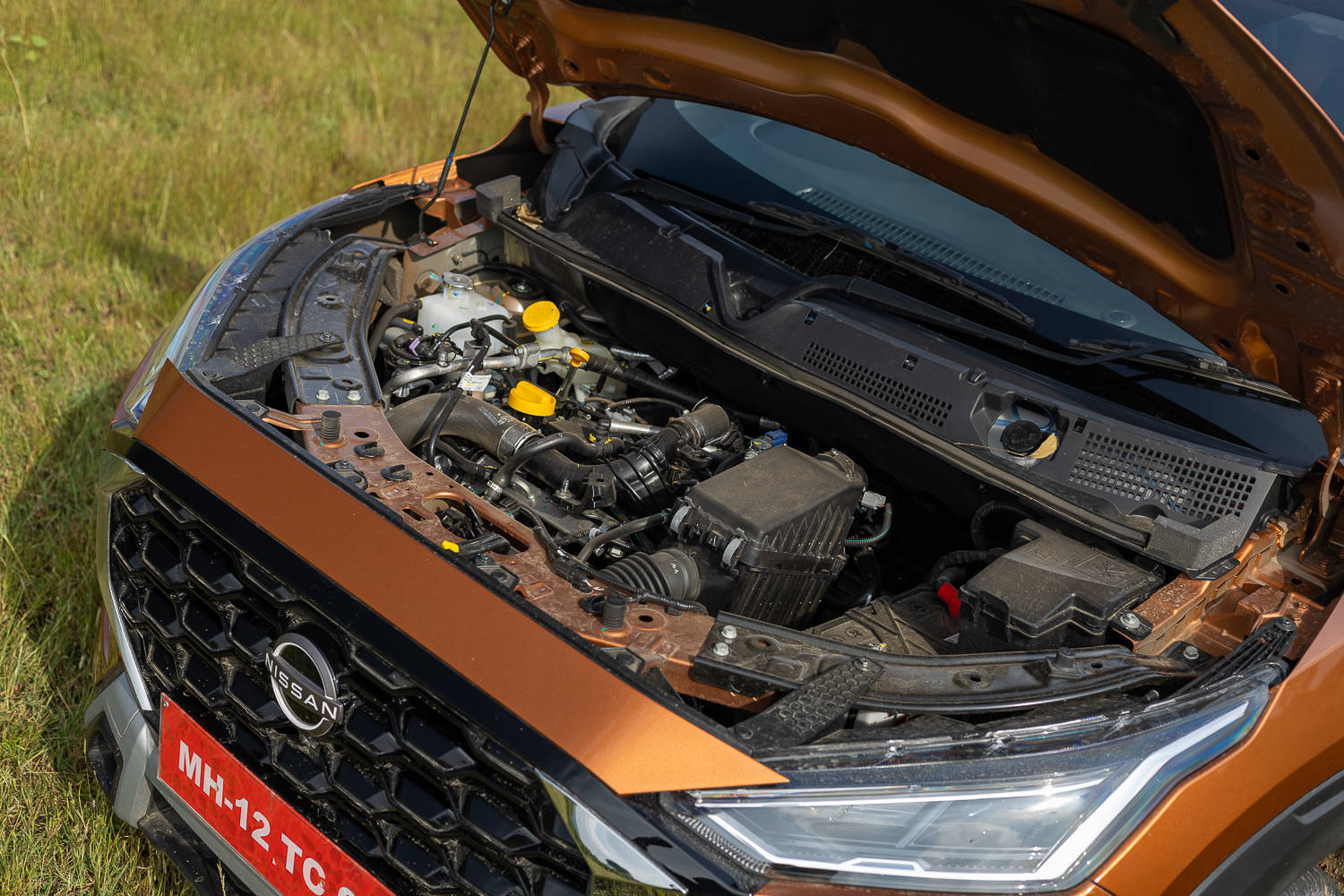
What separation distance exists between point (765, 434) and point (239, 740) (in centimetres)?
128

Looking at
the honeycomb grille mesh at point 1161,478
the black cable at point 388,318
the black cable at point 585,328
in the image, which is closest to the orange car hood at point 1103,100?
the honeycomb grille mesh at point 1161,478

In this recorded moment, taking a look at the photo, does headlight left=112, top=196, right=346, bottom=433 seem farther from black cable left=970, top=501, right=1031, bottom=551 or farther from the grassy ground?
black cable left=970, top=501, right=1031, bottom=551

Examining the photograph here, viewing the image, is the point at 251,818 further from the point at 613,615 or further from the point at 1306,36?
the point at 1306,36

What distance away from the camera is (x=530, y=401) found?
8.48ft

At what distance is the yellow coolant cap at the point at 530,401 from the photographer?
258 cm

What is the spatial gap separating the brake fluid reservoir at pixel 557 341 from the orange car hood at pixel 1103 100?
0.58m

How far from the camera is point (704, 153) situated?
3.06 meters

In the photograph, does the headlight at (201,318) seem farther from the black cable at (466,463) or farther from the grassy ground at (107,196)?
the grassy ground at (107,196)

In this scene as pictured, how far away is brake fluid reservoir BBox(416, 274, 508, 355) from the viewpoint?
285 centimetres

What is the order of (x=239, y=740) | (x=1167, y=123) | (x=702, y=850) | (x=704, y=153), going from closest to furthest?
(x=702, y=850) → (x=1167, y=123) → (x=239, y=740) → (x=704, y=153)

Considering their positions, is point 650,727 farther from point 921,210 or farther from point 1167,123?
point 921,210

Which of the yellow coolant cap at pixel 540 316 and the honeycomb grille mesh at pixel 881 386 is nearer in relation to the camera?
the honeycomb grille mesh at pixel 881 386

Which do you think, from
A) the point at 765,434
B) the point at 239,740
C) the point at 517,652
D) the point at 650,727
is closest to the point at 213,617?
the point at 239,740

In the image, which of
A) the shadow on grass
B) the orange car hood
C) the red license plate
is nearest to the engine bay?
the orange car hood
